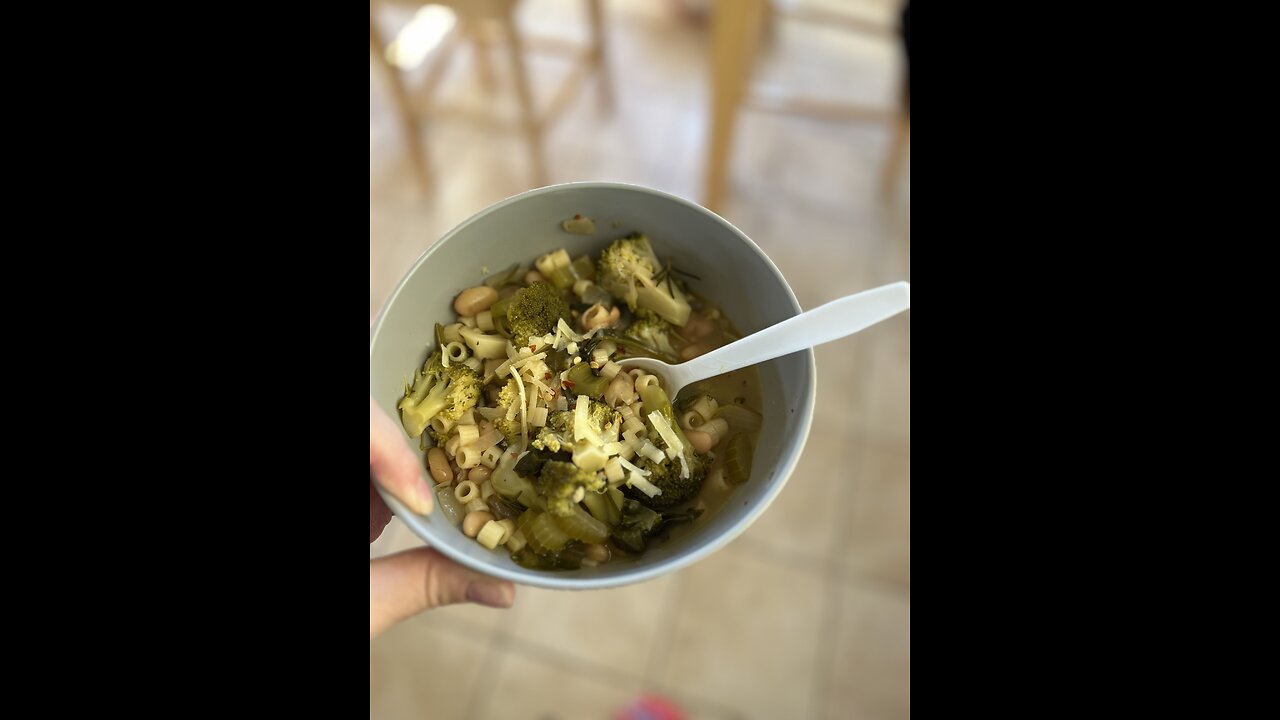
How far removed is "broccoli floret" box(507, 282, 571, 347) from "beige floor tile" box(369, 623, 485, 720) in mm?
1237

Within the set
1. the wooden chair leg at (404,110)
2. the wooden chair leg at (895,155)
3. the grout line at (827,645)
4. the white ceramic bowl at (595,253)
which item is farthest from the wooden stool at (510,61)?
the grout line at (827,645)

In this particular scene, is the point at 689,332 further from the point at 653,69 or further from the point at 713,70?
the point at 653,69

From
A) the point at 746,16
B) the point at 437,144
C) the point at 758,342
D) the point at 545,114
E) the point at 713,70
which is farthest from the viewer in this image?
the point at 437,144

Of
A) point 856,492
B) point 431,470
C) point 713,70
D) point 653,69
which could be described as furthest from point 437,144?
point 431,470

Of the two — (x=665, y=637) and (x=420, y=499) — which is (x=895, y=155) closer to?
(x=665, y=637)

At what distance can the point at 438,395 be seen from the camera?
0.94 m

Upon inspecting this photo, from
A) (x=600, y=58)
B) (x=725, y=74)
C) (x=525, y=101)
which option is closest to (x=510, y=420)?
(x=725, y=74)

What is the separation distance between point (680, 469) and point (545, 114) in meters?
1.60

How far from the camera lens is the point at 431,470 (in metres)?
0.93

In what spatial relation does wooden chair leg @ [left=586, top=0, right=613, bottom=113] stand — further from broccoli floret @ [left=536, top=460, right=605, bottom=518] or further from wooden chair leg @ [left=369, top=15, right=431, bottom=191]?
broccoli floret @ [left=536, top=460, right=605, bottom=518]

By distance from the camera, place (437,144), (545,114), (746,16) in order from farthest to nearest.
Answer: (437,144) < (545,114) < (746,16)

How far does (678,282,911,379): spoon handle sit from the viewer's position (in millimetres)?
771

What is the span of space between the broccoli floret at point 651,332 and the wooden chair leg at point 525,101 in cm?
118

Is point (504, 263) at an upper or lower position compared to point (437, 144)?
lower
